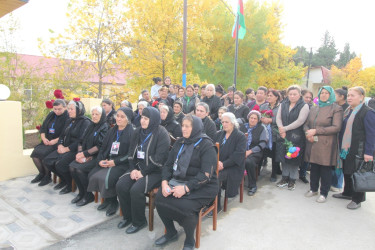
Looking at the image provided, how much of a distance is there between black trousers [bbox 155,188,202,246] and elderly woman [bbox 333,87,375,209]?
275 centimetres

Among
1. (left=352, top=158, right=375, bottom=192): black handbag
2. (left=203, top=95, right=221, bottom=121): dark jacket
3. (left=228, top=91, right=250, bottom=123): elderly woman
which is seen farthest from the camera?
(left=203, top=95, right=221, bottom=121): dark jacket

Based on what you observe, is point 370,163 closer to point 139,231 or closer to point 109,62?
point 139,231

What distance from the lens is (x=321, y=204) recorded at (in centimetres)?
423

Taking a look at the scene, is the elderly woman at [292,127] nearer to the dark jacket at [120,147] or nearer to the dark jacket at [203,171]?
the dark jacket at [203,171]

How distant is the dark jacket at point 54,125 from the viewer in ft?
16.9

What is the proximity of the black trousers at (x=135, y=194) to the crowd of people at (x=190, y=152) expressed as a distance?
14 mm

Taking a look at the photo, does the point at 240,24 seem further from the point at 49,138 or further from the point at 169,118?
the point at 49,138

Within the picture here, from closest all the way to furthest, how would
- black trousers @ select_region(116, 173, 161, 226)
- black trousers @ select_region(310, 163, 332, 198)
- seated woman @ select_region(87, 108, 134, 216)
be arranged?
black trousers @ select_region(116, 173, 161, 226)
seated woman @ select_region(87, 108, 134, 216)
black trousers @ select_region(310, 163, 332, 198)

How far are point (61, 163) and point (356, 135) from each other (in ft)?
16.6

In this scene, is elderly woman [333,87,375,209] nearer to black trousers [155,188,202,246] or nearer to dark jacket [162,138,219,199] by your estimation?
dark jacket [162,138,219,199]

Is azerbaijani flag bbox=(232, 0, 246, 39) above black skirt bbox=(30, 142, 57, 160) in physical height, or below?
above

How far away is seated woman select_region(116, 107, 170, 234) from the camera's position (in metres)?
3.31

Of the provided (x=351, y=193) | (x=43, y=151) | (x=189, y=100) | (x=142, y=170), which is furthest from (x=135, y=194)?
(x=189, y=100)

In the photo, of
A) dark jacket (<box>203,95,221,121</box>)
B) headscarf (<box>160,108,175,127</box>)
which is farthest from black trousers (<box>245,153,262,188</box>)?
dark jacket (<box>203,95,221,121</box>)
